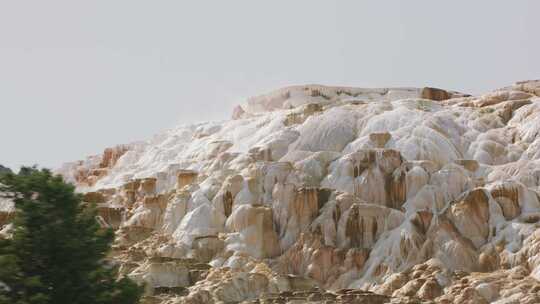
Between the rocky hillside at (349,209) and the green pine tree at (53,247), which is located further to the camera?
the rocky hillside at (349,209)

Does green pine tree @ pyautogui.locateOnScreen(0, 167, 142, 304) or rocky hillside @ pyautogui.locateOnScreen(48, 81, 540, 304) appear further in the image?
rocky hillside @ pyautogui.locateOnScreen(48, 81, 540, 304)

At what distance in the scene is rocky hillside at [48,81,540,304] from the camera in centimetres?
3594

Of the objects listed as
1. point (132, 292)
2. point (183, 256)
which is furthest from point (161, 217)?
point (132, 292)

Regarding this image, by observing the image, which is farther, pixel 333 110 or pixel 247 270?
pixel 333 110

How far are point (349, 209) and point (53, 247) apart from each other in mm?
17381

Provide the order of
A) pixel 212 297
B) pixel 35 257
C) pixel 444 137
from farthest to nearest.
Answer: pixel 444 137, pixel 212 297, pixel 35 257

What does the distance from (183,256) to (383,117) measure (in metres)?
12.3

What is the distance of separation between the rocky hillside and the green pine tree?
10.1m

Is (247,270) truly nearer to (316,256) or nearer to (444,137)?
(316,256)

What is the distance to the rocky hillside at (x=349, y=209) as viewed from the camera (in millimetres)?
35938

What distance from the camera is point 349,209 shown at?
39.9 m

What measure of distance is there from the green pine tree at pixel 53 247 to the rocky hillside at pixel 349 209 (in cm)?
1007

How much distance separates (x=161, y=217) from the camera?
43.3 meters

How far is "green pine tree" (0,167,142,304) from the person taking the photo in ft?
79.0
